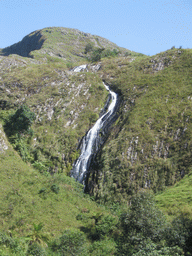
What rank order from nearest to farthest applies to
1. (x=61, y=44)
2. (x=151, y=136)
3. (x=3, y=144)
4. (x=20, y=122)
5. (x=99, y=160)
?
(x=3, y=144) → (x=151, y=136) → (x=99, y=160) → (x=20, y=122) → (x=61, y=44)

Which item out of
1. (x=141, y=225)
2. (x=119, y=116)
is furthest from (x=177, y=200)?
(x=119, y=116)

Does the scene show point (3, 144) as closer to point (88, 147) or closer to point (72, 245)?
point (88, 147)

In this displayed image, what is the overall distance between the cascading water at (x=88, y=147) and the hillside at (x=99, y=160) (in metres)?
1.30

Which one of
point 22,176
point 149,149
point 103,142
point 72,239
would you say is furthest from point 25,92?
point 72,239

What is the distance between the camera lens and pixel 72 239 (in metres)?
16.4

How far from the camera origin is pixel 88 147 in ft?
124

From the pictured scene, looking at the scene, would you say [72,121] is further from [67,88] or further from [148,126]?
[148,126]

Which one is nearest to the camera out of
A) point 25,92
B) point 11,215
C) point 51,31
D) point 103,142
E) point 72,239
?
point 72,239

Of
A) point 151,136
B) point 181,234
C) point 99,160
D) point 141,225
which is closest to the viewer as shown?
point 181,234

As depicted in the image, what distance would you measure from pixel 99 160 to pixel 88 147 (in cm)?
483

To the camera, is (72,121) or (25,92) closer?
(72,121)

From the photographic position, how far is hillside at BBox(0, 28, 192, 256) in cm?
1627

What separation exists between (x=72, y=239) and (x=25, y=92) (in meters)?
40.9

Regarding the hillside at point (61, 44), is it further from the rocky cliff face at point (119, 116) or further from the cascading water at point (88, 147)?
the cascading water at point (88, 147)
